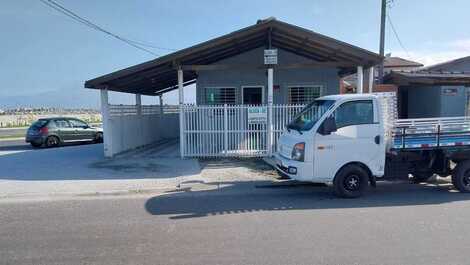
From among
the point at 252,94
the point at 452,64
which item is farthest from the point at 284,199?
the point at 452,64

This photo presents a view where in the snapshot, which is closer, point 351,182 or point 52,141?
point 351,182

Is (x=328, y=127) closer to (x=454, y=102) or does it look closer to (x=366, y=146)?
(x=366, y=146)

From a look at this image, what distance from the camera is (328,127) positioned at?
6184mm

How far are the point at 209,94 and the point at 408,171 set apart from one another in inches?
359

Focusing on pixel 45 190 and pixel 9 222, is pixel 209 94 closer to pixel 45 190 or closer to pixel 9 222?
pixel 45 190

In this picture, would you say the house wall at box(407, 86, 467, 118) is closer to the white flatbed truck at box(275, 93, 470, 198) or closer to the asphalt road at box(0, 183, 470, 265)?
the white flatbed truck at box(275, 93, 470, 198)

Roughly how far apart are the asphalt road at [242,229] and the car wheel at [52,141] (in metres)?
10.5

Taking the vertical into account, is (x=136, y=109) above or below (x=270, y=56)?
below

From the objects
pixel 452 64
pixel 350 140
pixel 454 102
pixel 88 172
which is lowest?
pixel 88 172

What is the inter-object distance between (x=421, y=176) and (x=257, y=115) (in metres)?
5.10

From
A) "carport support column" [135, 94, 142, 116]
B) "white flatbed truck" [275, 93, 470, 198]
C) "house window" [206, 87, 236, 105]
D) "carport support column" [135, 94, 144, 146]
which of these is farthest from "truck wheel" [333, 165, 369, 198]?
"carport support column" [135, 94, 142, 116]

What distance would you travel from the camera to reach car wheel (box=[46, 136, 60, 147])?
16062 millimetres

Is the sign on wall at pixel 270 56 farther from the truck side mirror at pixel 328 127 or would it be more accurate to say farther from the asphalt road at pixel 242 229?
the asphalt road at pixel 242 229

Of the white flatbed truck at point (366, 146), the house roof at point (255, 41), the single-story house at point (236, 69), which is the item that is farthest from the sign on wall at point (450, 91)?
the white flatbed truck at point (366, 146)
